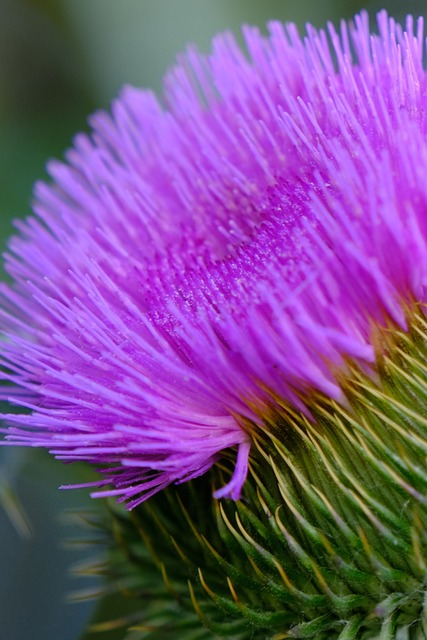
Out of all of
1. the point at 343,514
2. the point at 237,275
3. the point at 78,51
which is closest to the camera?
the point at 343,514

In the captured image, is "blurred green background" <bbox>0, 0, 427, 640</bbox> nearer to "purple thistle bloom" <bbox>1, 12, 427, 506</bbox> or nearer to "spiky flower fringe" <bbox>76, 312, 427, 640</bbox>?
"purple thistle bloom" <bbox>1, 12, 427, 506</bbox>

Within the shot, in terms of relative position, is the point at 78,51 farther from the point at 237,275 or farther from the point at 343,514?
the point at 343,514

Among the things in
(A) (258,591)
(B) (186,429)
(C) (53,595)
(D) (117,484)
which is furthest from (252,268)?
(C) (53,595)

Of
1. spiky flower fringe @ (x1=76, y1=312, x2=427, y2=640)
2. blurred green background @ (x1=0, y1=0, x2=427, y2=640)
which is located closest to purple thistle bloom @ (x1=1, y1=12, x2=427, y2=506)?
spiky flower fringe @ (x1=76, y1=312, x2=427, y2=640)

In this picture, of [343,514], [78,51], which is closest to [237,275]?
[343,514]

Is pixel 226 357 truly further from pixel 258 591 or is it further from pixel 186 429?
pixel 258 591

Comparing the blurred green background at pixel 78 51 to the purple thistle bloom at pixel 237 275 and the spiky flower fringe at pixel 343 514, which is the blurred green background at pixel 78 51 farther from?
the spiky flower fringe at pixel 343 514
